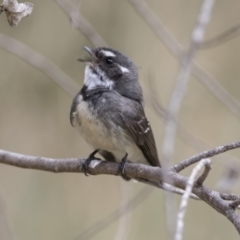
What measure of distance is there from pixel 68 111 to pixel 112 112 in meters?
1.93

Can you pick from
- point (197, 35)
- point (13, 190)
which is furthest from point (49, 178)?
point (197, 35)

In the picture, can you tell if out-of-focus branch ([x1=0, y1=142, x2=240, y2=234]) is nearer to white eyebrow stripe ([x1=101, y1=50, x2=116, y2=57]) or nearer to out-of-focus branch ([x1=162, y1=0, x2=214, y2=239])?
out-of-focus branch ([x1=162, y1=0, x2=214, y2=239])

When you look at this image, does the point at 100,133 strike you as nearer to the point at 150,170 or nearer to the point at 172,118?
the point at 150,170

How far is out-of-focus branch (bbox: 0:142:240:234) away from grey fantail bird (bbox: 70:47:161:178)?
0.08 meters

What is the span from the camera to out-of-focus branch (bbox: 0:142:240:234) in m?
2.45

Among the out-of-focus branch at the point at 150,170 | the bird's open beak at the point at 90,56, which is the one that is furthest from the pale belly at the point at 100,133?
the bird's open beak at the point at 90,56

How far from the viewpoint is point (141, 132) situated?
11.8 ft

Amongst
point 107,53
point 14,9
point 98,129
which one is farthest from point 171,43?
point 14,9

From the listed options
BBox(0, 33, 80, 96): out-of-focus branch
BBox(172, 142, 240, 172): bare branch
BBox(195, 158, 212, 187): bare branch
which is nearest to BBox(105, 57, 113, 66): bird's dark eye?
BBox(0, 33, 80, 96): out-of-focus branch

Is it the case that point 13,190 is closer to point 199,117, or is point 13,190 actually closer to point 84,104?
point 199,117

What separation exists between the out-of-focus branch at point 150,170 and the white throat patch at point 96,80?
48 centimetres

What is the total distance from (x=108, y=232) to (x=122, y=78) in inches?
84.9

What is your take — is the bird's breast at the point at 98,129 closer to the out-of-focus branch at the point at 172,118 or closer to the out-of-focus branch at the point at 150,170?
the out-of-focus branch at the point at 150,170

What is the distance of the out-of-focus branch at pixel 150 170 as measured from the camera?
245 cm
